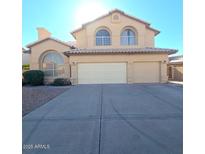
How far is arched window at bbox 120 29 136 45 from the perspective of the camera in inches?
812

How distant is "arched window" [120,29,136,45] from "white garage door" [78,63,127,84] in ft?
10.8

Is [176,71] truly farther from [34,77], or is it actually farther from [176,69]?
[34,77]

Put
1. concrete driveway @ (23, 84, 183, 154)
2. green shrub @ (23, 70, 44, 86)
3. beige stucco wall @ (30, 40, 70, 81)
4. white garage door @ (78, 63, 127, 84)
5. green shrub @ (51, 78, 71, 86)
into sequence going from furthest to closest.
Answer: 1. beige stucco wall @ (30, 40, 70, 81)
2. green shrub @ (23, 70, 44, 86)
3. green shrub @ (51, 78, 71, 86)
4. white garage door @ (78, 63, 127, 84)
5. concrete driveway @ (23, 84, 183, 154)

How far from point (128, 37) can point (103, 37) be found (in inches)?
117

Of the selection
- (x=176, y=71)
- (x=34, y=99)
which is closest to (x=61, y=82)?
(x=34, y=99)

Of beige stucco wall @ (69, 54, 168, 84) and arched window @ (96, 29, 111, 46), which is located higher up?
arched window @ (96, 29, 111, 46)

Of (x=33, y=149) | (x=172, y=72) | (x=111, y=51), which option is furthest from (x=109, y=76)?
(x=33, y=149)

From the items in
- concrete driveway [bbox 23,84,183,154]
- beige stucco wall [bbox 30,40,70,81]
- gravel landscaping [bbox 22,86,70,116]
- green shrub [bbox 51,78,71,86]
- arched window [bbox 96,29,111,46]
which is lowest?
concrete driveway [bbox 23,84,183,154]

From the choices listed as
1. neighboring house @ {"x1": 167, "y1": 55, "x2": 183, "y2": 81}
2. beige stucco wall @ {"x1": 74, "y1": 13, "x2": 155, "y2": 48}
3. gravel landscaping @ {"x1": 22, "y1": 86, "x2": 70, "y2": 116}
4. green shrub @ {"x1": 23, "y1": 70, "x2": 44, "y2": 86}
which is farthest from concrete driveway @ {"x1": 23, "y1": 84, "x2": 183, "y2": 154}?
neighboring house @ {"x1": 167, "y1": 55, "x2": 183, "y2": 81}

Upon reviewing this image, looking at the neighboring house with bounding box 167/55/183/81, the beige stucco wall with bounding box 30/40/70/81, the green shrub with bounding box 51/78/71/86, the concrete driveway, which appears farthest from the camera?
the neighboring house with bounding box 167/55/183/81

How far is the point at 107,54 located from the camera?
18766 mm

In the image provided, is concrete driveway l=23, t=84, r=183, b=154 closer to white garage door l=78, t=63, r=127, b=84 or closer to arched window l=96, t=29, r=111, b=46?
white garage door l=78, t=63, r=127, b=84
